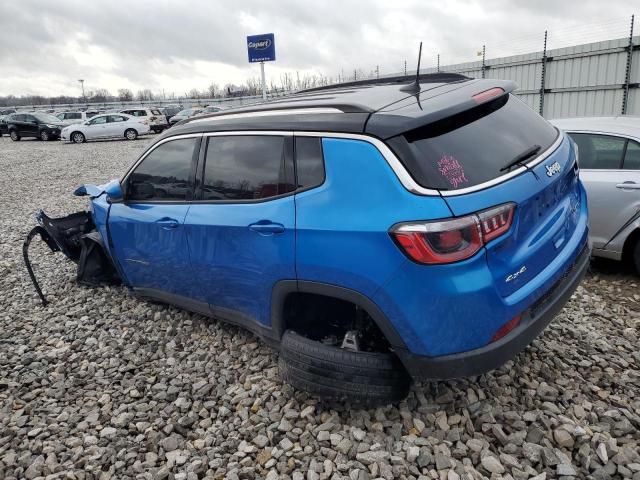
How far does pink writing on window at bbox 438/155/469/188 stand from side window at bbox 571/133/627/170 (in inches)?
116

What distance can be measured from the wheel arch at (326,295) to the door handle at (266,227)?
0.28m

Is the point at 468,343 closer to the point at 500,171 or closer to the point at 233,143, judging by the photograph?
the point at 500,171

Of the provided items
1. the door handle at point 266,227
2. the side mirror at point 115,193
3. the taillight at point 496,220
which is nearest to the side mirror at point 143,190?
the side mirror at point 115,193

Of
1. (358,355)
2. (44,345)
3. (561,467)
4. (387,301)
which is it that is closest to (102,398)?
(44,345)

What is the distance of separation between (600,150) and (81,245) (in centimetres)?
→ 515

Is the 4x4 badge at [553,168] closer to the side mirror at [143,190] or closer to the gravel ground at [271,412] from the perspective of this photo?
the gravel ground at [271,412]

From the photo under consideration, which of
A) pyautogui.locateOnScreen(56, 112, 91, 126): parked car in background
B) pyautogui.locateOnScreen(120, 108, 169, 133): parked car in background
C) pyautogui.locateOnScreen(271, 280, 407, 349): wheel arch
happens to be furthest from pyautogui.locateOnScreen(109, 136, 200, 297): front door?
pyautogui.locateOnScreen(56, 112, 91, 126): parked car in background

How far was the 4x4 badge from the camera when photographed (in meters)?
2.56

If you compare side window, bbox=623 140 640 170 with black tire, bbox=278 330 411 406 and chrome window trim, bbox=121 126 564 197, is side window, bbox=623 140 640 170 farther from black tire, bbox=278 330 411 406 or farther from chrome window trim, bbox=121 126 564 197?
black tire, bbox=278 330 411 406

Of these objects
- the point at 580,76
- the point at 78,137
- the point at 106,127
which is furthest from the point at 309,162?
the point at 78,137

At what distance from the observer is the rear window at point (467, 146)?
2262 mm

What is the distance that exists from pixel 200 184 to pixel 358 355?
62.7 inches

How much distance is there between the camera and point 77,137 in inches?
995

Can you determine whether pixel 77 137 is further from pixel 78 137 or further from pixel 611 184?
pixel 611 184
